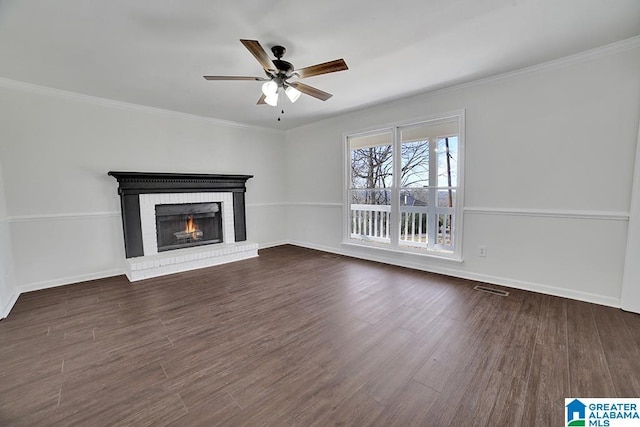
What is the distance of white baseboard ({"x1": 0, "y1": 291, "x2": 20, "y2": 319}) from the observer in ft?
8.62

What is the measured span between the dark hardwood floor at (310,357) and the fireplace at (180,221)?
2.96 feet

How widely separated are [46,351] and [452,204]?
15.8ft

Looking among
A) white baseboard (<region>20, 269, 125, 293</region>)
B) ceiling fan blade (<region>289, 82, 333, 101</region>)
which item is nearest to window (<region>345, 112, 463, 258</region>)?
ceiling fan blade (<region>289, 82, 333, 101</region>)

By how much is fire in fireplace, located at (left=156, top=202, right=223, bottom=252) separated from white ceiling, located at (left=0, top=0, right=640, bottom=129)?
1941mm

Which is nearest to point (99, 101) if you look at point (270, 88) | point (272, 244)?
point (270, 88)

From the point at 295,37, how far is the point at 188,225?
3770 millimetres

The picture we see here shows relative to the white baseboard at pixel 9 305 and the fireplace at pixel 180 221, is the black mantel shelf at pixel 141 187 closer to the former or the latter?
the fireplace at pixel 180 221

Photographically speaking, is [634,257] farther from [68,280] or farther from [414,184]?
[68,280]

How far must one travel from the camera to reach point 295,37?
7.57 feet

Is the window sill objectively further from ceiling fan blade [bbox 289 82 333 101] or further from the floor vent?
ceiling fan blade [bbox 289 82 333 101]

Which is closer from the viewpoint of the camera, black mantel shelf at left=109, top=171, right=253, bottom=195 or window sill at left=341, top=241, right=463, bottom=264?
window sill at left=341, top=241, right=463, bottom=264

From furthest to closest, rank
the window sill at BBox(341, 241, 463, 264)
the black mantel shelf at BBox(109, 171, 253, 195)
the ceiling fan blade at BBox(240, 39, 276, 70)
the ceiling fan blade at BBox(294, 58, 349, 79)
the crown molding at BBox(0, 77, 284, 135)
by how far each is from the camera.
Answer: the black mantel shelf at BBox(109, 171, 253, 195) → the window sill at BBox(341, 241, 463, 264) → the crown molding at BBox(0, 77, 284, 135) → the ceiling fan blade at BBox(294, 58, 349, 79) → the ceiling fan blade at BBox(240, 39, 276, 70)

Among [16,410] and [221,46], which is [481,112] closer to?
[221,46]

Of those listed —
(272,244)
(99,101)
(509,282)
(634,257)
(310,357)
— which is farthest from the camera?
(272,244)
